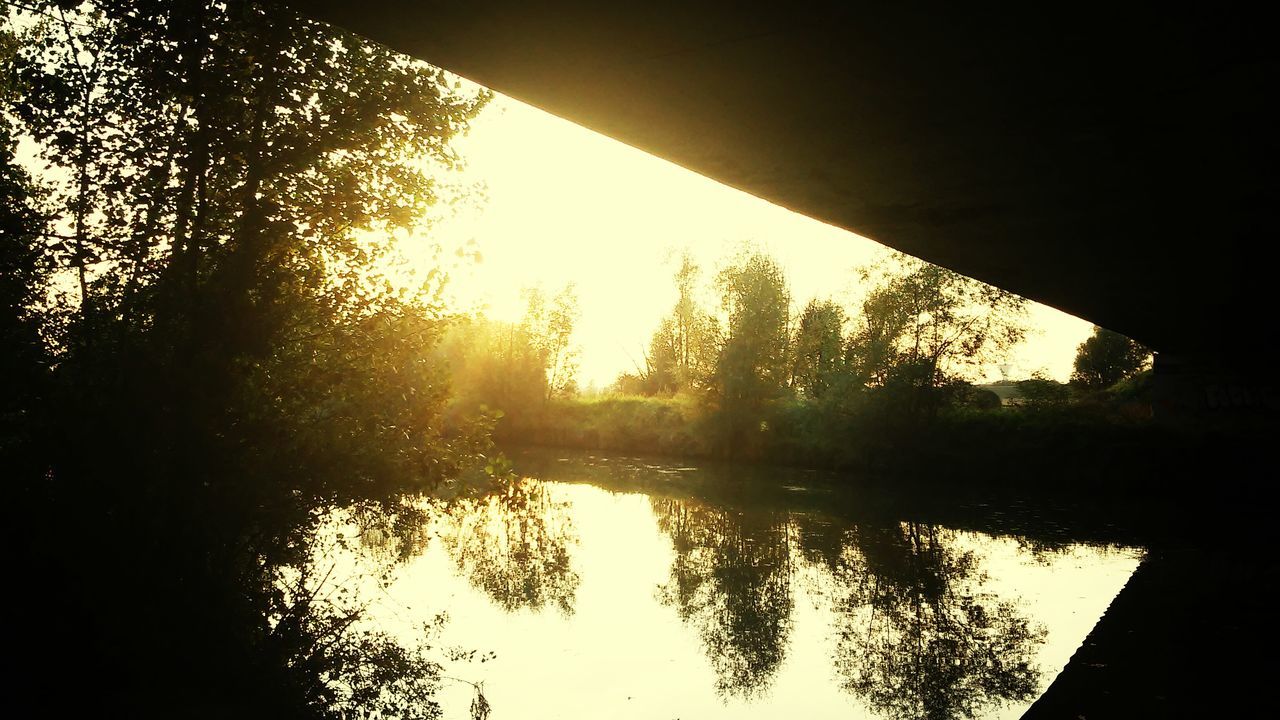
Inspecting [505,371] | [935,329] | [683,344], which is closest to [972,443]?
[935,329]

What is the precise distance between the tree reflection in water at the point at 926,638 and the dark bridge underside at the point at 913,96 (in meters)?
5.13

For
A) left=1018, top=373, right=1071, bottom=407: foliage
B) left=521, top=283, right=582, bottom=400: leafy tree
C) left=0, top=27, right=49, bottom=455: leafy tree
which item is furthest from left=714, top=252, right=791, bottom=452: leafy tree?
left=0, top=27, right=49, bottom=455: leafy tree

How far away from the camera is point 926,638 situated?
9.69m

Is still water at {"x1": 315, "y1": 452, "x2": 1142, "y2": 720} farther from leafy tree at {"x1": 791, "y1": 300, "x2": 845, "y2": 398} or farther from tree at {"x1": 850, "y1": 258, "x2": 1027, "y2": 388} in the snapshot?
leafy tree at {"x1": 791, "y1": 300, "x2": 845, "y2": 398}

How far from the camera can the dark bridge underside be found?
11.4ft

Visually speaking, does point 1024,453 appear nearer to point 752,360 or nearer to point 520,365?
point 752,360

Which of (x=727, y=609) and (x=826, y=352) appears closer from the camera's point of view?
(x=727, y=609)

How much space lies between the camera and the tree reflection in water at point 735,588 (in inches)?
340

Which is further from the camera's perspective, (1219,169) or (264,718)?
(264,718)

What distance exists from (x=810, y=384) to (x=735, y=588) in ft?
76.9

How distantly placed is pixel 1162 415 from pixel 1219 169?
79.0 feet

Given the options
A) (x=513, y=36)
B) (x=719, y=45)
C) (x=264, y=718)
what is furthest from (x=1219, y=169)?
(x=264, y=718)

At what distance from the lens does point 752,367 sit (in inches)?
1347

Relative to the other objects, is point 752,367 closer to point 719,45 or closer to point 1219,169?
point 1219,169
